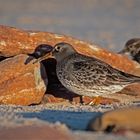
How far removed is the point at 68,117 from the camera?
9336mm

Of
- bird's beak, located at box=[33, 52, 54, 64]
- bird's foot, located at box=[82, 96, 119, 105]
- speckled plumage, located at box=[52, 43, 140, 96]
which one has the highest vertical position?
bird's beak, located at box=[33, 52, 54, 64]

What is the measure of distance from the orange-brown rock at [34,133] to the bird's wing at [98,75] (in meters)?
3.88

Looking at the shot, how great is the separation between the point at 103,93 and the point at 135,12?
73.7 ft

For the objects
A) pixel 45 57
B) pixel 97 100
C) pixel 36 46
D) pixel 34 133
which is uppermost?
pixel 36 46

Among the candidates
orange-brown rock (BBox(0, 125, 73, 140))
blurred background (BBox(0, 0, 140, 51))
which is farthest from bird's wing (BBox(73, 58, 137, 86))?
blurred background (BBox(0, 0, 140, 51))

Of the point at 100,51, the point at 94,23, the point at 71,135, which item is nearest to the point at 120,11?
the point at 94,23

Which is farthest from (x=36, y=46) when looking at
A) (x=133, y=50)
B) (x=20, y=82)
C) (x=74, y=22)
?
(x=74, y=22)

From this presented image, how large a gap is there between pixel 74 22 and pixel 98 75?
19.2 m

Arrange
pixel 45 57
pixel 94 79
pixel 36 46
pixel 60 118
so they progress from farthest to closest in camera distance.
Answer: pixel 36 46 → pixel 45 57 → pixel 94 79 → pixel 60 118

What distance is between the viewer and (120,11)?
3488cm

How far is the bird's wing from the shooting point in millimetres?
11656

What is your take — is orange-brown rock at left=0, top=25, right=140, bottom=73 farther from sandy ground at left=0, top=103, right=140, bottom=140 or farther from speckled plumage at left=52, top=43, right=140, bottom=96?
sandy ground at left=0, top=103, right=140, bottom=140

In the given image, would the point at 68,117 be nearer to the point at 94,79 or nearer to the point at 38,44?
the point at 94,79

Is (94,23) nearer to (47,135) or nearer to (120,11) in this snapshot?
(120,11)
